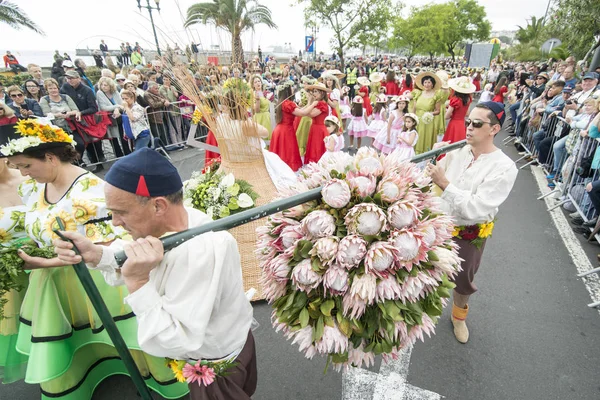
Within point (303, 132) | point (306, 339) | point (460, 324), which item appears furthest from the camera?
point (303, 132)

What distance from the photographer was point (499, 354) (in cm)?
292

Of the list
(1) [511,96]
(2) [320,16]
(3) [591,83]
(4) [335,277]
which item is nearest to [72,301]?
(4) [335,277]

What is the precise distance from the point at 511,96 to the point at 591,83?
6584mm

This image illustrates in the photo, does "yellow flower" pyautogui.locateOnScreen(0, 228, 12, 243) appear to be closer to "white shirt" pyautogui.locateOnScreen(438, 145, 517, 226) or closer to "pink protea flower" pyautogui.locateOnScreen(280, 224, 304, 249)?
"pink protea flower" pyautogui.locateOnScreen(280, 224, 304, 249)

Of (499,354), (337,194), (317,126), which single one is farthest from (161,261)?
(317,126)

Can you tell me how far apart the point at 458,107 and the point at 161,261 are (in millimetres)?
6456

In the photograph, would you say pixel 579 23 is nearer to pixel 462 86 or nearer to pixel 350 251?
pixel 462 86

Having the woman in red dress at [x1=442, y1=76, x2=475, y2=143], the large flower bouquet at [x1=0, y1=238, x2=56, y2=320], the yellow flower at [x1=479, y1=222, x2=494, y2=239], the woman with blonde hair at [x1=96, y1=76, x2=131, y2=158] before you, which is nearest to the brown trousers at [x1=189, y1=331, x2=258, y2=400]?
A: the large flower bouquet at [x1=0, y1=238, x2=56, y2=320]

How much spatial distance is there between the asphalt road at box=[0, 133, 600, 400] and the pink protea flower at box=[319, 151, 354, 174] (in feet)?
6.68

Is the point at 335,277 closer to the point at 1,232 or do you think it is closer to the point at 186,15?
the point at 186,15

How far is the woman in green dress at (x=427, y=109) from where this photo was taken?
269 inches

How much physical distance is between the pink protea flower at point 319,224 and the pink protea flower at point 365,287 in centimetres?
21

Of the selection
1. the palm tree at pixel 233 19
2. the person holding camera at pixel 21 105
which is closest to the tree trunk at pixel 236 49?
the palm tree at pixel 233 19

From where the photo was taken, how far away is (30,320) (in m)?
2.31
